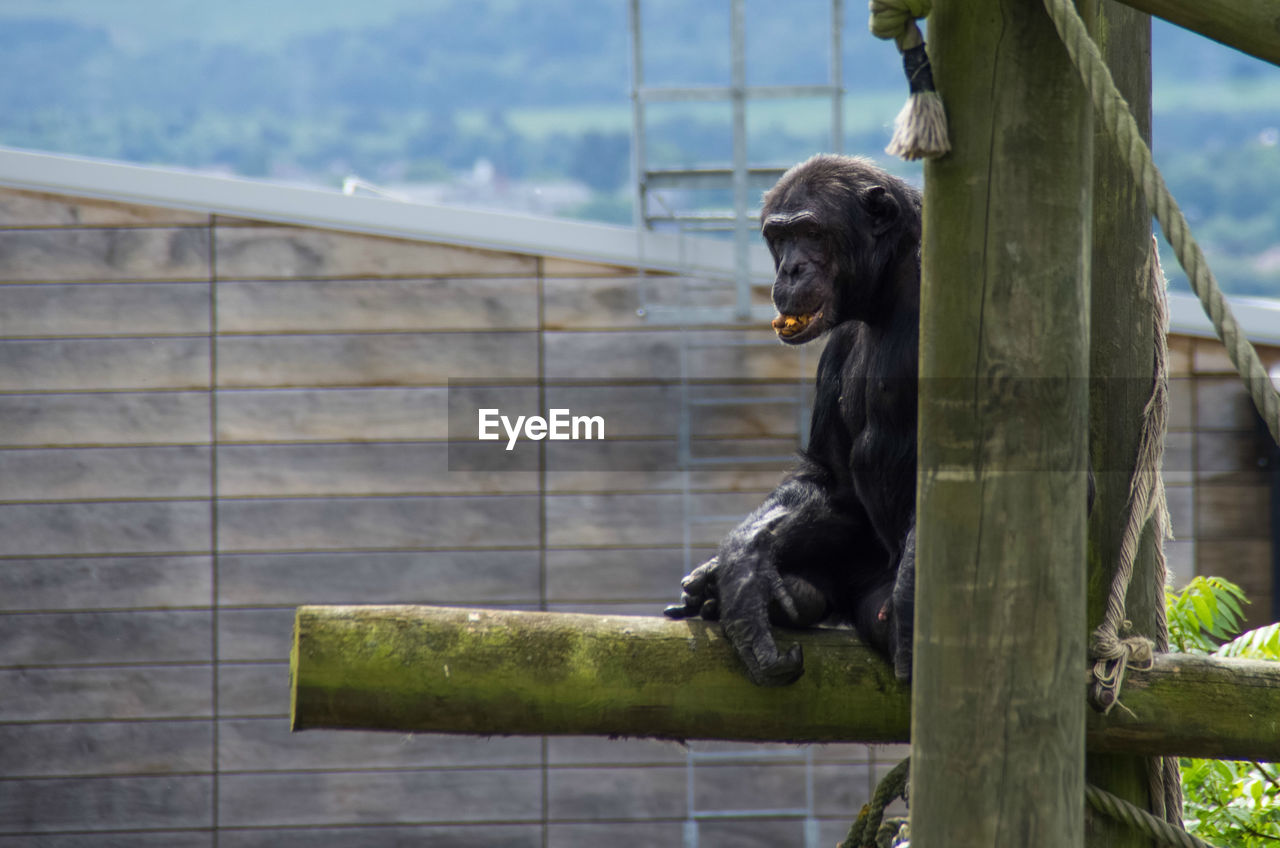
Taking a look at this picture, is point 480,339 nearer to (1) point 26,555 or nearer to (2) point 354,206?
(2) point 354,206

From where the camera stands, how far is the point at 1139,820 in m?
1.58

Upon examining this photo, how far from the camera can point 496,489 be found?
190 inches

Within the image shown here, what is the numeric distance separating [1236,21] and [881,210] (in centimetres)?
107

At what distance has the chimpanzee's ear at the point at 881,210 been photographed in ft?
7.00

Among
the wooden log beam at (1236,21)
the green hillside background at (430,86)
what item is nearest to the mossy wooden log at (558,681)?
the wooden log beam at (1236,21)

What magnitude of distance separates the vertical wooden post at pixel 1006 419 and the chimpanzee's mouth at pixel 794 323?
0.83 m

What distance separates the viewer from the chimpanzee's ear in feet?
7.00

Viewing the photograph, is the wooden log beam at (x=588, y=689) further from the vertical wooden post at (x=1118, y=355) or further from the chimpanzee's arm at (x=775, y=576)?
the vertical wooden post at (x=1118, y=355)

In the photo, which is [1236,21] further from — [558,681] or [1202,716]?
[558,681]

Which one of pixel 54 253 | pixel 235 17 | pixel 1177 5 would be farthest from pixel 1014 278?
pixel 235 17

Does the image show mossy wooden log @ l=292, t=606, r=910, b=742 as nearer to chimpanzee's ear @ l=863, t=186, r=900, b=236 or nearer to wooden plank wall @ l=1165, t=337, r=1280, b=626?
chimpanzee's ear @ l=863, t=186, r=900, b=236

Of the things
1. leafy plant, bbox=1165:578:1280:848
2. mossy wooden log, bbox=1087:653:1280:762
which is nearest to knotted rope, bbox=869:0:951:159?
mossy wooden log, bbox=1087:653:1280:762

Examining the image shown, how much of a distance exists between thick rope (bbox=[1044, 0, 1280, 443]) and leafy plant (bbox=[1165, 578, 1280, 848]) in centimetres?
154

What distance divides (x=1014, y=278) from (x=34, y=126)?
7961cm
